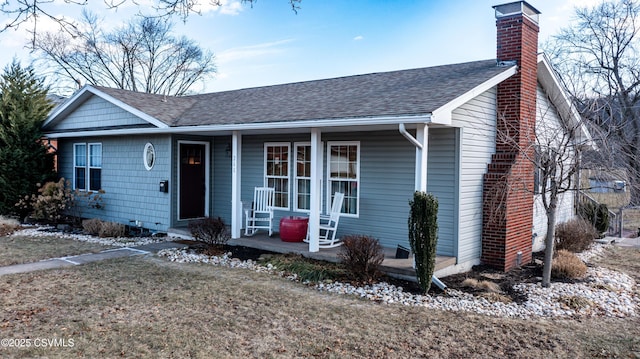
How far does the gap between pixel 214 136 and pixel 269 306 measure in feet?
22.0

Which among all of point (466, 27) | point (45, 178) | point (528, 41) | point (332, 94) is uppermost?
point (466, 27)

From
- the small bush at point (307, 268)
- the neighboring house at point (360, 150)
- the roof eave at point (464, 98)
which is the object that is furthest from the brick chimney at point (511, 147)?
the small bush at point (307, 268)

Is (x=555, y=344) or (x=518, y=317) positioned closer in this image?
(x=555, y=344)

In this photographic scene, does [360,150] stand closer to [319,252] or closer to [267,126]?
[267,126]

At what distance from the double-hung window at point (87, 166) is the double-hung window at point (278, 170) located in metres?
5.35

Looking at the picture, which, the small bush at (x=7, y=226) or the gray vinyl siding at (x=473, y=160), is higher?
the gray vinyl siding at (x=473, y=160)

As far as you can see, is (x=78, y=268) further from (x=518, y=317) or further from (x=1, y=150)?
(x=1, y=150)

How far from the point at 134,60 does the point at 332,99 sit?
2607 cm

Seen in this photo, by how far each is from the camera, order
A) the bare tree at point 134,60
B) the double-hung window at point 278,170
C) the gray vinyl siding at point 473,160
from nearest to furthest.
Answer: the gray vinyl siding at point 473,160 → the double-hung window at point 278,170 → the bare tree at point 134,60

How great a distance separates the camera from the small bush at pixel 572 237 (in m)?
9.77

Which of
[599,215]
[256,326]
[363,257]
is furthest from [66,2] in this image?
[599,215]

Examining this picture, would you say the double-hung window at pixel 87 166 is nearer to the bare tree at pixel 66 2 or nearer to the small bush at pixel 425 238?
the bare tree at pixel 66 2

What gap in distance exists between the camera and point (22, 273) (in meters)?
7.24

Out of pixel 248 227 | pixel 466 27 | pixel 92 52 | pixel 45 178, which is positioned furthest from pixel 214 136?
pixel 92 52
